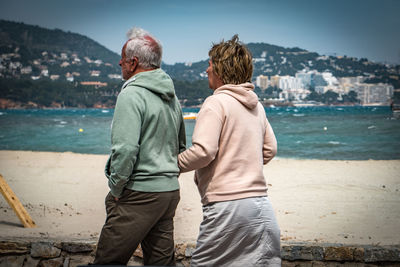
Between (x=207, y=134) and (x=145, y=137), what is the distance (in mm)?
272

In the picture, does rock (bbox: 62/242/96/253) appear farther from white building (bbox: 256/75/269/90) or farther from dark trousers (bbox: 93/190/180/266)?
white building (bbox: 256/75/269/90)

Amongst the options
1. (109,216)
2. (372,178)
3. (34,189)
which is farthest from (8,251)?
(372,178)

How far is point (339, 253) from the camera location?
271cm

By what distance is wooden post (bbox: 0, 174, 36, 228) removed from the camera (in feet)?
11.8

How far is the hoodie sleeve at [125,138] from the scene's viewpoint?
1.66 m

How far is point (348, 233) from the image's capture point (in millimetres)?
4207

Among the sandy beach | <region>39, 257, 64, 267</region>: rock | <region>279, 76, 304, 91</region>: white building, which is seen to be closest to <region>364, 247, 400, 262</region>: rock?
the sandy beach

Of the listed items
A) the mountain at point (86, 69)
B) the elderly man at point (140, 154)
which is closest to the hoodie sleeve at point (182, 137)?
the elderly man at point (140, 154)

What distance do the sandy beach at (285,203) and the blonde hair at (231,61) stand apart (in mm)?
1564

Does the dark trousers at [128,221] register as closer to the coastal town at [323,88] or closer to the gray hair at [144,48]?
the gray hair at [144,48]

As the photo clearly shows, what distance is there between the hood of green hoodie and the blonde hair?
22cm

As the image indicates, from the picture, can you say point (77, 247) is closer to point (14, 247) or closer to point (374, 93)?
point (14, 247)

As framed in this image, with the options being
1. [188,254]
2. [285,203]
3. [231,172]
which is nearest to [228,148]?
[231,172]

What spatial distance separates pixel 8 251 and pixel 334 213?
395 cm
